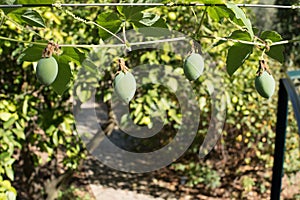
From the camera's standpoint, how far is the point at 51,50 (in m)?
0.66

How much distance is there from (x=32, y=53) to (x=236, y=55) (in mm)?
358

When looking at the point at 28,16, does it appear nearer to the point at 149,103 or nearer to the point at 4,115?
the point at 4,115

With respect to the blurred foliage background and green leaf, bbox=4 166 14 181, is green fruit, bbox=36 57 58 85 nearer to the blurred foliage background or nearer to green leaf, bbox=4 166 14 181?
the blurred foliage background

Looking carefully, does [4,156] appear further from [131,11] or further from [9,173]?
[131,11]

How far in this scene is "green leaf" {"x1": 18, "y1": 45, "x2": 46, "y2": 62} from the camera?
0.74 metres

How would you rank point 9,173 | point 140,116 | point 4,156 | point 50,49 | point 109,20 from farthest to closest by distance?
point 140,116, point 9,173, point 4,156, point 109,20, point 50,49

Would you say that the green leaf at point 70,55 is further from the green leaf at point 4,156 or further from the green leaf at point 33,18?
the green leaf at point 4,156

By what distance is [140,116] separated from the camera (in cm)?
250

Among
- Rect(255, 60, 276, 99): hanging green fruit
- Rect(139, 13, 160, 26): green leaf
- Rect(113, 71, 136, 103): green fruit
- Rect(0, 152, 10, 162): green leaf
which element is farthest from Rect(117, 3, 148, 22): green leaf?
Rect(0, 152, 10, 162): green leaf

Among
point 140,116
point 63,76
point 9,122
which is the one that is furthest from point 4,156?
point 63,76

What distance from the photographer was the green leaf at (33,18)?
2.27 ft

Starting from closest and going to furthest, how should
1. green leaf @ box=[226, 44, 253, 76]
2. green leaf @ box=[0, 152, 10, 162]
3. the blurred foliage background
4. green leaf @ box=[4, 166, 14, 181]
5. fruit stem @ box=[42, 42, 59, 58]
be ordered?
fruit stem @ box=[42, 42, 59, 58], green leaf @ box=[226, 44, 253, 76], green leaf @ box=[0, 152, 10, 162], green leaf @ box=[4, 166, 14, 181], the blurred foliage background

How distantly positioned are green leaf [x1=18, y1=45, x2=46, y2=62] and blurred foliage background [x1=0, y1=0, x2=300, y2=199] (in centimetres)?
6

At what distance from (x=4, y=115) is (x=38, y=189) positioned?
1.44m
